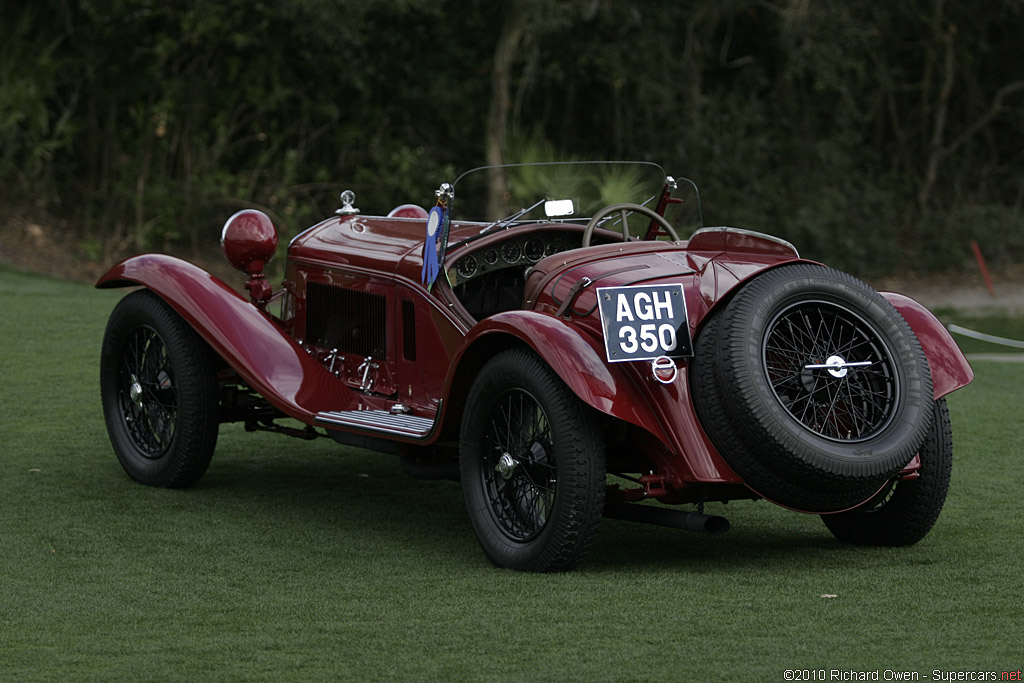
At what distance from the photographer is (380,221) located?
691 centimetres

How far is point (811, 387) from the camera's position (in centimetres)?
480

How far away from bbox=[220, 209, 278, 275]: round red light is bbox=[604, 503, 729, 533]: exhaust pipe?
2.73m

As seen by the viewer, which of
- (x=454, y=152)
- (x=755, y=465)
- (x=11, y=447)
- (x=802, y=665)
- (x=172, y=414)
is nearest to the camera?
(x=802, y=665)

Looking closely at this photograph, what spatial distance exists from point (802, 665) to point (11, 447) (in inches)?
185

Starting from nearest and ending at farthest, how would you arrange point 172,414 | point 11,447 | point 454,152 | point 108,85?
1. point 172,414
2. point 11,447
3. point 108,85
4. point 454,152

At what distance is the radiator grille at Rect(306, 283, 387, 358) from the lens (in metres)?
6.39

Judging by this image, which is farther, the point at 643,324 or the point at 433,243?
the point at 433,243

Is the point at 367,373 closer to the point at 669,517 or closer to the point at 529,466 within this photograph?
the point at 529,466

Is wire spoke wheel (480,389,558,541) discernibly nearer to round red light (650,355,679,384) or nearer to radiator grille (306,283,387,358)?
round red light (650,355,679,384)

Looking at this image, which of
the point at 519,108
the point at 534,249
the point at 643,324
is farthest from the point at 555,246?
the point at 519,108

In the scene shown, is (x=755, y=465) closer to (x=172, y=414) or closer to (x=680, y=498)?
(x=680, y=498)

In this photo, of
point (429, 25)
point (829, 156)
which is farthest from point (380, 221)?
point (829, 156)

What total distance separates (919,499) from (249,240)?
3564mm

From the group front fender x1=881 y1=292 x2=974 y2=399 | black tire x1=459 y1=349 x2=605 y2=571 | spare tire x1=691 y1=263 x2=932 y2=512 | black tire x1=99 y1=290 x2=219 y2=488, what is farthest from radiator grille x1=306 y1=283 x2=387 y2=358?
front fender x1=881 y1=292 x2=974 y2=399
